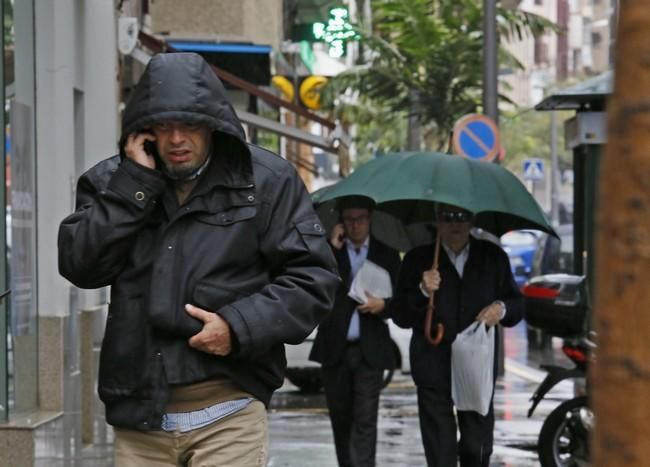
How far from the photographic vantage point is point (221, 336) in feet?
15.6

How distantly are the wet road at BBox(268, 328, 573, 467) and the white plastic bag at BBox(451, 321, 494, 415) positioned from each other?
3.15 m

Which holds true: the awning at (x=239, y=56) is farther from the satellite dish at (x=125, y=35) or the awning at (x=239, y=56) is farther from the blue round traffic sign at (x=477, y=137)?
the satellite dish at (x=125, y=35)

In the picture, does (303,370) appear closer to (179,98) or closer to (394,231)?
(394,231)

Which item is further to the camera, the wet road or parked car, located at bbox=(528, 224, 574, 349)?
parked car, located at bbox=(528, 224, 574, 349)

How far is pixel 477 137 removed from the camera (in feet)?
62.7

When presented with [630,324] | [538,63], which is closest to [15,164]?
[630,324]

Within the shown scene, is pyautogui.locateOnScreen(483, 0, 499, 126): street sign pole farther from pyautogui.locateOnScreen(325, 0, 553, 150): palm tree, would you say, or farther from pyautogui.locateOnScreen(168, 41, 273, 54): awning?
pyautogui.locateOnScreen(325, 0, 553, 150): palm tree

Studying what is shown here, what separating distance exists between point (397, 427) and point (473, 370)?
227 inches

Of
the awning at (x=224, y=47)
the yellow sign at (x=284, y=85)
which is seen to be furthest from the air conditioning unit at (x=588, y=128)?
the yellow sign at (x=284, y=85)

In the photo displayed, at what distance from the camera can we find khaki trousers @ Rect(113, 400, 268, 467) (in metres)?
4.82

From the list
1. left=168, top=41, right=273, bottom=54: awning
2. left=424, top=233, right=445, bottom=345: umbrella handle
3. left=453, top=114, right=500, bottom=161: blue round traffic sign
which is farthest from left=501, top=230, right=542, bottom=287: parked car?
left=424, top=233, right=445, bottom=345: umbrella handle

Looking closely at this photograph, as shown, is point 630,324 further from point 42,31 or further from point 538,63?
point 538,63

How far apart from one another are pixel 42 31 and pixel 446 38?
16.2 m

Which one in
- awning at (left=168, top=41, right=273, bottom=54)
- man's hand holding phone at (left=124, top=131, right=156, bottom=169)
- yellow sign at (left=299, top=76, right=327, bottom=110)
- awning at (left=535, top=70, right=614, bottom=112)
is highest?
awning at (left=168, top=41, right=273, bottom=54)
